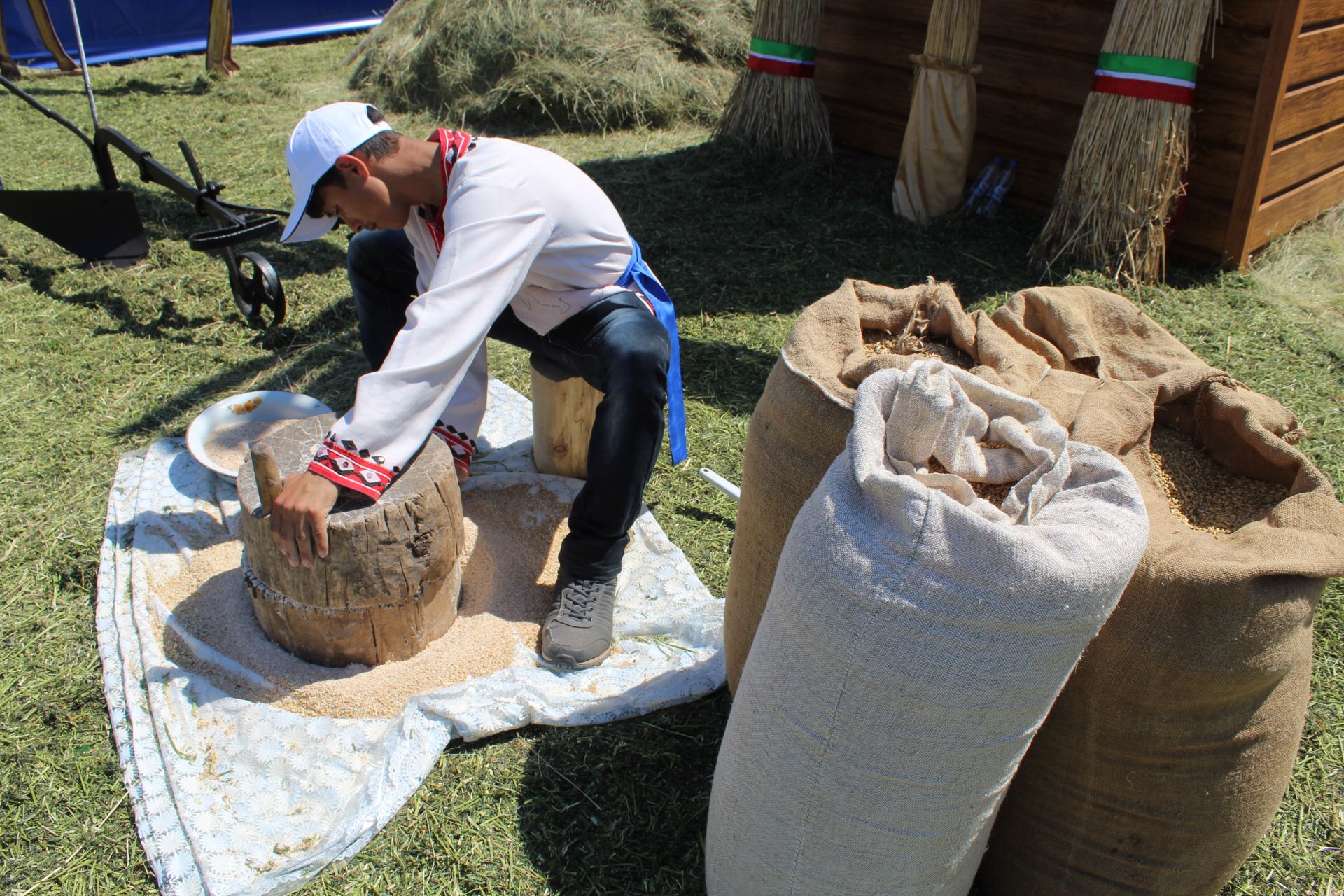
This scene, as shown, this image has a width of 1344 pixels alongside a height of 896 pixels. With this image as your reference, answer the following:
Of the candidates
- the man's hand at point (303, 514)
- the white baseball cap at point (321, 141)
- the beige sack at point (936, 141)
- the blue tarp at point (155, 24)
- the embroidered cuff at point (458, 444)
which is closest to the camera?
the man's hand at point (303, 514)

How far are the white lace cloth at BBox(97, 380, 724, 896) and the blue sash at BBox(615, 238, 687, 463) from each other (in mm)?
386

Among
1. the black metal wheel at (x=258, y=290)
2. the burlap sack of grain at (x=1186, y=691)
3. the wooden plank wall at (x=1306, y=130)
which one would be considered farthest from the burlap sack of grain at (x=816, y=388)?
the wooden plank wall at (x=1306, y=130)

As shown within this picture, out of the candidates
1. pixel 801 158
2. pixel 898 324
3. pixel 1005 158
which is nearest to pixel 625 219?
pixel 801 158

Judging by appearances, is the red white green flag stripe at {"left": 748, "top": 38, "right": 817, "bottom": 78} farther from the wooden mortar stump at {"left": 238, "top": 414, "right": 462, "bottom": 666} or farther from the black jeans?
the wooden mortar stump at {"left": 238, "top": 414, "right": 462, "bottom": 666}

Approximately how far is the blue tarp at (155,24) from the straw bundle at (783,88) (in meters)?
6.35

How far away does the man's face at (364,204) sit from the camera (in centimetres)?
237

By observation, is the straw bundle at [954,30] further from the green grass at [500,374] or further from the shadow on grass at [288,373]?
the shadow on grass at [288,373]

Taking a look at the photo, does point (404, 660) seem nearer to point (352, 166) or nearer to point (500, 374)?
point (352, 166)

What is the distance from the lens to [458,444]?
2953mm

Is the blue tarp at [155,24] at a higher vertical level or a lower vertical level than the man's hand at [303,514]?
higher

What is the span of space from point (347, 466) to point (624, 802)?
3.14ft

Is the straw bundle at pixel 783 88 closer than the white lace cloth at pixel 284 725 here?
No

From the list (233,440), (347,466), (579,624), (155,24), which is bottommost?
(579,624)

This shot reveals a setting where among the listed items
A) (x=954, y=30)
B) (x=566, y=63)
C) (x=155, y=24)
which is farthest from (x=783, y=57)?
(x=155, y=24)
